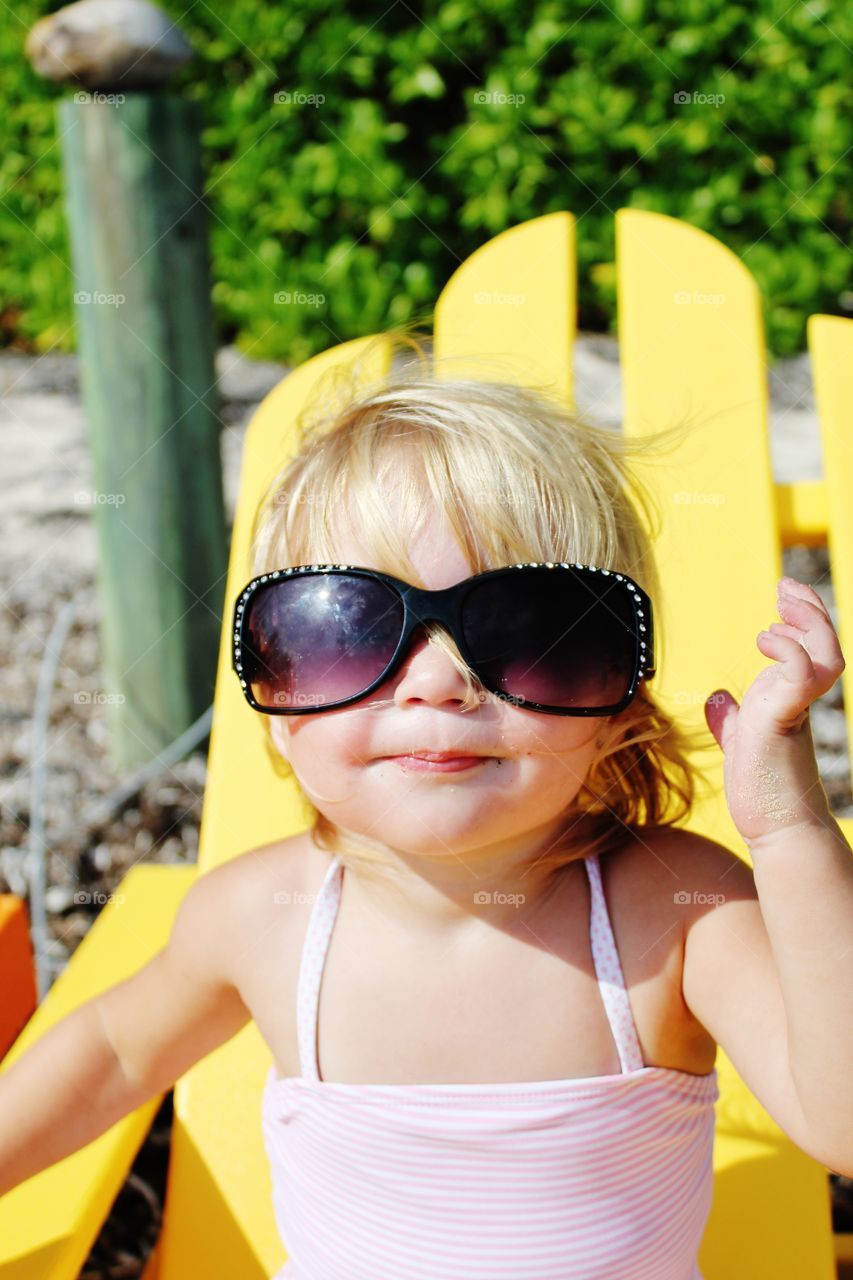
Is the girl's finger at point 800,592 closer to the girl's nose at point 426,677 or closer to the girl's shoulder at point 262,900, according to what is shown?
the girl's nose at point 426,677

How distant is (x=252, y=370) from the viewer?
513 cm

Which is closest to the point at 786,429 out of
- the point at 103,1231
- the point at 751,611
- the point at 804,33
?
the point at 804,33

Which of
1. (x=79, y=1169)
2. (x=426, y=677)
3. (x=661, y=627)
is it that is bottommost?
(x=79, y=1169)

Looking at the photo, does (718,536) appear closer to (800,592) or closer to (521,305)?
(521,305)

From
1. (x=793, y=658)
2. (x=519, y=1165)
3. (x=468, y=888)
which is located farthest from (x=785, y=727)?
(x=519, y=1165)

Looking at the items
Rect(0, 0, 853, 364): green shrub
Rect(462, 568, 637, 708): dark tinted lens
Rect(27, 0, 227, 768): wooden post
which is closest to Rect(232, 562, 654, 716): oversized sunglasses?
Rect(462, 568, 637, 708): dark tinted lens

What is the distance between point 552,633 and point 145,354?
1.77 m

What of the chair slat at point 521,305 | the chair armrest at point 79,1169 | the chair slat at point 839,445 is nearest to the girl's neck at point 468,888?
the chair armrest at point 79,1169

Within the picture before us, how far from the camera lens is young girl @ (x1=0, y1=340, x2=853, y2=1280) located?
3.25 ft

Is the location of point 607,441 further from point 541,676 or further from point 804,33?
point 804,33

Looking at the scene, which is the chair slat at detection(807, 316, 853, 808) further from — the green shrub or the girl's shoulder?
the green shrub

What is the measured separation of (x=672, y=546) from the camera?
173 centimetres

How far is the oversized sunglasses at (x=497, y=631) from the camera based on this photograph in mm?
989

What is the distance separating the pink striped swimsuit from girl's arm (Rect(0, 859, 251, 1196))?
122 mm
